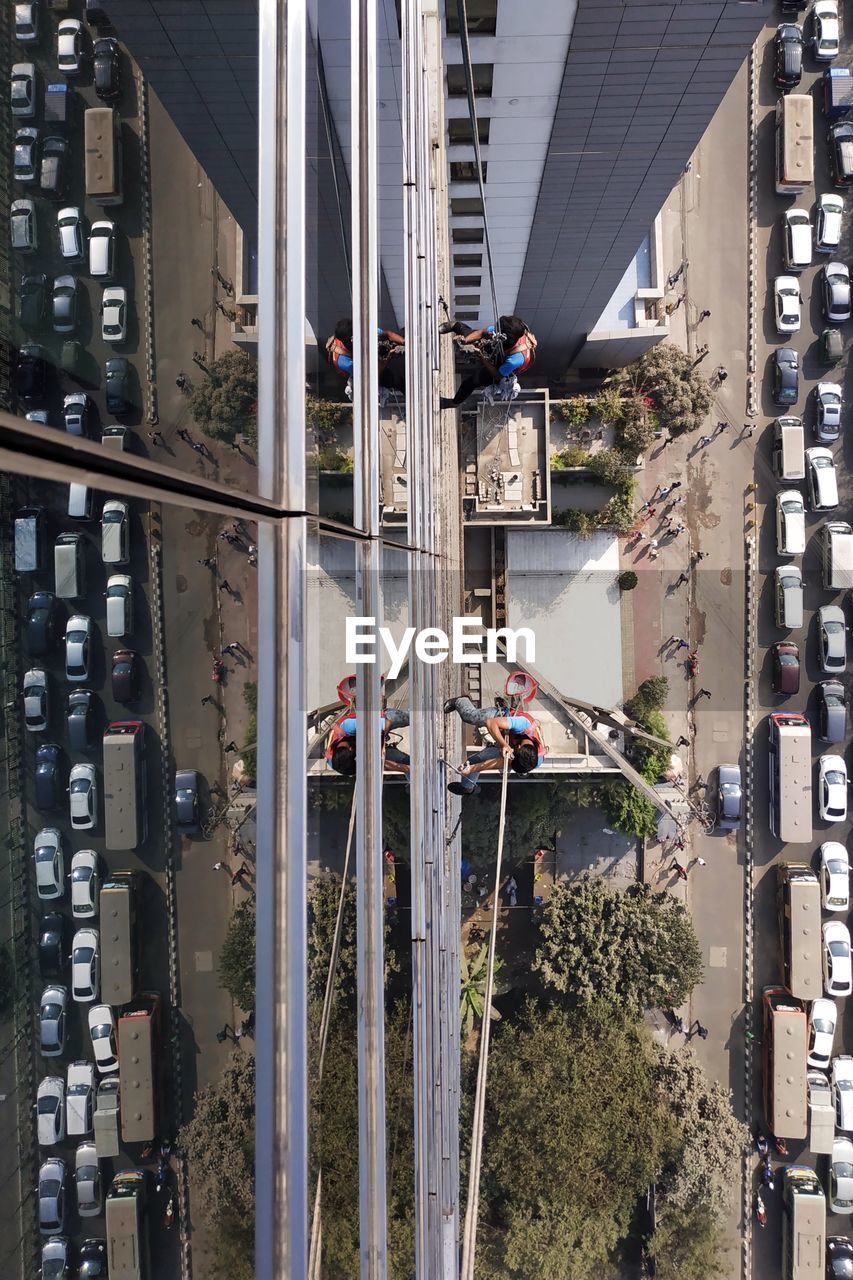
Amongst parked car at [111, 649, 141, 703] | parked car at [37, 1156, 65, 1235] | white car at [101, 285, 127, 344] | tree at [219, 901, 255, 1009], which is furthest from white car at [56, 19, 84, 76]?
parked car at [37, 1156, 65, 1235]

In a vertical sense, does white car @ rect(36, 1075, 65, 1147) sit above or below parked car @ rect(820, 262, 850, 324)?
below

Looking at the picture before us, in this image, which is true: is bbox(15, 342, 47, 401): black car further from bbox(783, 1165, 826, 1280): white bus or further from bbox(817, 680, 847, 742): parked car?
bbox(783, 1165, 826, 1280): white bus

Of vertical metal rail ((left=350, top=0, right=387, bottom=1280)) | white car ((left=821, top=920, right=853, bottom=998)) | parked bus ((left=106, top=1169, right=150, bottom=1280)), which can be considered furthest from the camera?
white car ((left=821, top=920, right=853, bottom=998))

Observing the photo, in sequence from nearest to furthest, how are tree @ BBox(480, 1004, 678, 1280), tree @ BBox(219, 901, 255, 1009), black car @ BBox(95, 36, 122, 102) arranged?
black car @ BBox(95, 36, 122, 102) → tree @ BBox(219, 901, 255, 1009) → tree @ BBox(480, 1004, 678, 1280)

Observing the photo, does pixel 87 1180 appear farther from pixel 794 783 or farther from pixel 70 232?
pixel 794 783

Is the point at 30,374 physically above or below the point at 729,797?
above

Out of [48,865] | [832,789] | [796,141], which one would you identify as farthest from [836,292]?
[48,865]

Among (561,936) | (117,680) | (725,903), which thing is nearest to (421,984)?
(117,680)
